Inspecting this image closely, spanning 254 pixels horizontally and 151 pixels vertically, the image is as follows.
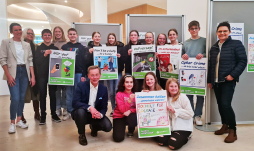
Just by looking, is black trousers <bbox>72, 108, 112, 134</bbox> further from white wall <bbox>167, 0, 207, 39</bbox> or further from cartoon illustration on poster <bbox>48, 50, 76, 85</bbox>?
white wall <bbox>167, 0, 207, 39</bbox>

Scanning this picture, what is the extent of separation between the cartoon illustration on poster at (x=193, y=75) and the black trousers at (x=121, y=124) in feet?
3.29

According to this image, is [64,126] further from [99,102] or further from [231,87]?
[231,87]

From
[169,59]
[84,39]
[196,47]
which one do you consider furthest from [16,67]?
[196,47]

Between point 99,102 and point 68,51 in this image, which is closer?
point 99,102

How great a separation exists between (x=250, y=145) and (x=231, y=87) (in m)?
0.75

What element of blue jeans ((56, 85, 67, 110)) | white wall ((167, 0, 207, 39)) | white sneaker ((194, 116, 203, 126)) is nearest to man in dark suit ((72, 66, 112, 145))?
blue jeans ((56, 85, 67, 110))

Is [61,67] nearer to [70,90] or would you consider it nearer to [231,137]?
[70,90]

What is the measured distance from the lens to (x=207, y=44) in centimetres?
289

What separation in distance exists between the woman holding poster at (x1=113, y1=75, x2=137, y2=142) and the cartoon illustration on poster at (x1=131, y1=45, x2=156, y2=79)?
1.80ft

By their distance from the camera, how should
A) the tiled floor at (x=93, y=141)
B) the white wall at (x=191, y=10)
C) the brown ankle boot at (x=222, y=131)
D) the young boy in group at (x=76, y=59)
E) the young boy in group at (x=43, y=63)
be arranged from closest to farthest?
the tiled floor at (x=93, y=141) → the brown ankle boot at (x=222, y=131) → the young boy in group at (x=43, y=63) → the young boy in group at (x=76, y=59) → the white wall at (x=191, y=10)

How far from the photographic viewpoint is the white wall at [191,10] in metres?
4.63

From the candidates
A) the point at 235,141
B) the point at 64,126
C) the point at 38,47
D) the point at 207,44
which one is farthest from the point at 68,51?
the point at 235,141

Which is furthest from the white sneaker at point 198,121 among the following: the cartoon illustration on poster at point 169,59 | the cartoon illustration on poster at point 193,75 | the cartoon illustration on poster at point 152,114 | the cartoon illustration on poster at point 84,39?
the cartoon illustration on poster at point 84,39

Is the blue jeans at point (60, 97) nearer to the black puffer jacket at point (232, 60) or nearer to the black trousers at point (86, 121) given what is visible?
the black trousers at point (86, 121)
